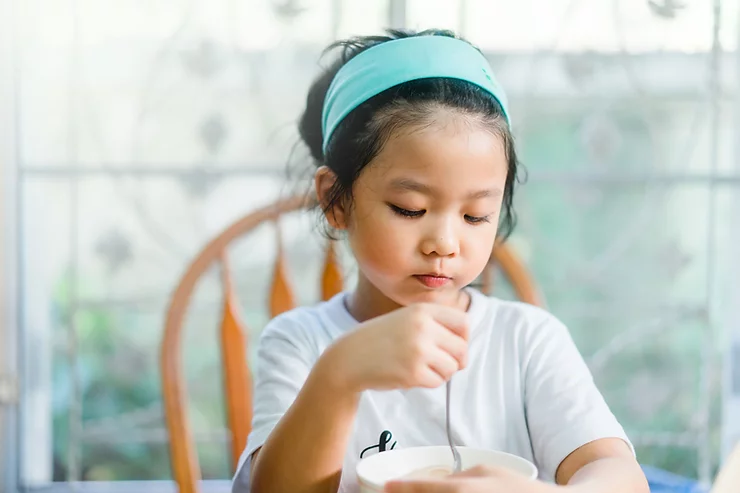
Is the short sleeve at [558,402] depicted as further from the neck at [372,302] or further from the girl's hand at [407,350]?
the girl's hand at [407,350]

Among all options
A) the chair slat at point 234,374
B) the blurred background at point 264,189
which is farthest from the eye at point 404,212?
the blurred background at point 264,189

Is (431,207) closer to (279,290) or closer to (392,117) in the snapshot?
(392,117)

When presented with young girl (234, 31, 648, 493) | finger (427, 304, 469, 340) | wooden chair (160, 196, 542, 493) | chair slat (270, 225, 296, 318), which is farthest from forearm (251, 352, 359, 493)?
chair slat (270, 225, 296, 318)

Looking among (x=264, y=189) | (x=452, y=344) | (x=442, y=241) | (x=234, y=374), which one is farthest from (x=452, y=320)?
(x=264, y=189)

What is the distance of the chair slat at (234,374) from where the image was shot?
1.10 m

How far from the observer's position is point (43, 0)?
69.3 inches

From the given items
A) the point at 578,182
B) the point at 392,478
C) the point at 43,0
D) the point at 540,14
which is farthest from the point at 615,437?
the point at 43,0

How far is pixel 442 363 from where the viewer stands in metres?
0.62

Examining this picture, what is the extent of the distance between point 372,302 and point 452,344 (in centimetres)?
34

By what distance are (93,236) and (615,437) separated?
134cm

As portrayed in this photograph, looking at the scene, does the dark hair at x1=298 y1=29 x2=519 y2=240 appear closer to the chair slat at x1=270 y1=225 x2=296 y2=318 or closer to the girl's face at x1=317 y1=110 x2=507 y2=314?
the girl's face at x1=317 y1=110 x2=507 y2=314

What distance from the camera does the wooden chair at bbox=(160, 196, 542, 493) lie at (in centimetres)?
104

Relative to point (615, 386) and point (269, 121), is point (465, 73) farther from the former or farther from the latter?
point (615, 386)

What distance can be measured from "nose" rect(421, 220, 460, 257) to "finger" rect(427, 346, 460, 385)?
14cm
